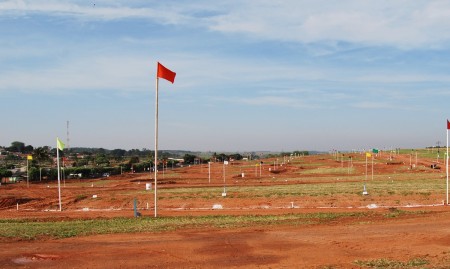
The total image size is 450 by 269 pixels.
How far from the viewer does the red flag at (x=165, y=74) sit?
89.7 ft

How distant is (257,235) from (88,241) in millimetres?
7117

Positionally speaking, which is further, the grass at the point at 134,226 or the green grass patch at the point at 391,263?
the grass at the point at 134,226

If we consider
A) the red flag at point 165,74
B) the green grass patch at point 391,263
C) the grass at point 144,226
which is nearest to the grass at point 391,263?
the green grass patch at point 391,263

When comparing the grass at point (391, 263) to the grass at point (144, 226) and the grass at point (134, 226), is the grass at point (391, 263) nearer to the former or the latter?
the grass at point (144, 226)

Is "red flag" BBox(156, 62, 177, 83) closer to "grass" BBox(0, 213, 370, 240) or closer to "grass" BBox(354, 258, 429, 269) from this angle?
"grass" BBox(0, 213, 370, 240)

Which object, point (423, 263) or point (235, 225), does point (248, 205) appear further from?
point (423, 263)

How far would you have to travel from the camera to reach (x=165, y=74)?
90.4 feet

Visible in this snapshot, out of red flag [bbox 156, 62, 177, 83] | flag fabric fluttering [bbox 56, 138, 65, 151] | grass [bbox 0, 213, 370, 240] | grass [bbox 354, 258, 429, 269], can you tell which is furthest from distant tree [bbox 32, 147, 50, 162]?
grass [bbox 354, 258, 429, 269]

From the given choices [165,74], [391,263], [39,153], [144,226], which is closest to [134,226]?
[144,226]

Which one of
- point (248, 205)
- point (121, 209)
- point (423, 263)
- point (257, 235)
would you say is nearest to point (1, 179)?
Answer: point (121, 209)

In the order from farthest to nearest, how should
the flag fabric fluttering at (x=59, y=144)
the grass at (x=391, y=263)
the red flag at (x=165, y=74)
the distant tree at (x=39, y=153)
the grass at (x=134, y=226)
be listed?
the distant tree at (x=39, y=153)
the flag fabric fluttering at (x=59, y=144)
the red flag at (x=165, y=74)
the grass at (x=134, y=226)
the grass at (x=391, y=263)

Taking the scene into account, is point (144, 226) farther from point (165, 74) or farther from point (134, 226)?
point (165, 74)

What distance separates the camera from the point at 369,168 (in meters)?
86.0

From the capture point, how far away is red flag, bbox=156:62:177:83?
27344 mm
